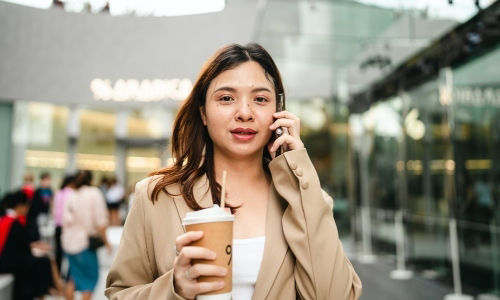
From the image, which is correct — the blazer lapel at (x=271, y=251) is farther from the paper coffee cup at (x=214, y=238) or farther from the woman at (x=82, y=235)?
the woman at (x=82, y=235)

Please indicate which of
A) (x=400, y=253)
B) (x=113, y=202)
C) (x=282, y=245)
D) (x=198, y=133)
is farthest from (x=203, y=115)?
(x=113, y=202)

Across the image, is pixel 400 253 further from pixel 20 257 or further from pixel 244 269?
pixel 244 269

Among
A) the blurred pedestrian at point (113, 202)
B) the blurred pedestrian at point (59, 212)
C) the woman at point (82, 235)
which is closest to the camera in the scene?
the woman at point (82, 235)

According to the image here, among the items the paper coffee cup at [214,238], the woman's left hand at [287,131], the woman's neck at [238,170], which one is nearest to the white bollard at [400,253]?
the woman's neck at [238,170]

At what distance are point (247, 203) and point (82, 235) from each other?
440cm

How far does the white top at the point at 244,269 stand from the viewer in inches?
50.9

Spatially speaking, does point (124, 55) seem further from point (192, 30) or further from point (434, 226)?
point (434, 226)

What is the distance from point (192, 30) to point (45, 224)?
24.1 ft

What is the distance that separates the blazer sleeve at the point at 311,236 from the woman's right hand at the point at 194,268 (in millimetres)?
348

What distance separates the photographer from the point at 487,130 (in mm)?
5453

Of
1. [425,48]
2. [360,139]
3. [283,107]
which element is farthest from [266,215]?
[360,139]

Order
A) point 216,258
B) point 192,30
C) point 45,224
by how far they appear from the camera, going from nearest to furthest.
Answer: point 216,258, point 45,224, point 192,30

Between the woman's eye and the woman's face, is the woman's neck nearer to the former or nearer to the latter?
the woman's face

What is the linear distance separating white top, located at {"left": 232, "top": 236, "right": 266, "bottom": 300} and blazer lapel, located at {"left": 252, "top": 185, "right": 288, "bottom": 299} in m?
0.04
